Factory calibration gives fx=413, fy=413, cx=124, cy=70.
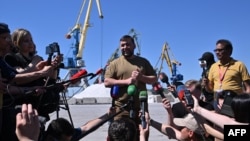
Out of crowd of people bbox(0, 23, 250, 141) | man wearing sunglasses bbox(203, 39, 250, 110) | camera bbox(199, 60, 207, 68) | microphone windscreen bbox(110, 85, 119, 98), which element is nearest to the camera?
crowd of people bbox(0, 23, 250, 141)

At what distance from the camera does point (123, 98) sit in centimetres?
515

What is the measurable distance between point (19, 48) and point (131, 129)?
166 centimetres

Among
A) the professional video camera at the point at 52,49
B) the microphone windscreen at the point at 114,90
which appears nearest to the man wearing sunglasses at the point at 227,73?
the microphone windscreen at the point at 114,90

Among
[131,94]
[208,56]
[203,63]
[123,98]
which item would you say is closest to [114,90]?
[123,98]

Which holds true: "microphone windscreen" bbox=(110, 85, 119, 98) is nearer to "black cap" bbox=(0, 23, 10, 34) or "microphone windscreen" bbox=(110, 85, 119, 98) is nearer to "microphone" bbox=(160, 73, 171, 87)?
"microphone" bbox=(160, 73, 171, 87)

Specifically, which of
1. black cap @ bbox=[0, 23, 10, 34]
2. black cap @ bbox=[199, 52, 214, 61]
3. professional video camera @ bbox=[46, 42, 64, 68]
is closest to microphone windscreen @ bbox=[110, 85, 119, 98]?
professional video camera @ bbox=[46, 42, 64, 68]

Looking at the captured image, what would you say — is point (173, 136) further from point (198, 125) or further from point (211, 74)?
point (211, 74)

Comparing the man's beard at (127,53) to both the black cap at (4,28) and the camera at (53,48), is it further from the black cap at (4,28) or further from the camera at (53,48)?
the black cap at (4,28)

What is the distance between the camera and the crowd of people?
3.01 m

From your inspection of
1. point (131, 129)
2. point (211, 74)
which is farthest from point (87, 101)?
point (131, 129)

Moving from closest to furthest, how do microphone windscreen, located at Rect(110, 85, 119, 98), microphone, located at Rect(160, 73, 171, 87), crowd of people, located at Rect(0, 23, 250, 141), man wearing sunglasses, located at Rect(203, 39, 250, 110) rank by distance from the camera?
1. crowd of people, located at Rect(0, 23, 250, 141)
2. microphone, located at Rect(160, 73, 171, 87)
3. microphone windscreen, located at Rect(110, 85, 119, 98)
4. man wearing sunglasses, located at Rect(203, 39, 250, 110)

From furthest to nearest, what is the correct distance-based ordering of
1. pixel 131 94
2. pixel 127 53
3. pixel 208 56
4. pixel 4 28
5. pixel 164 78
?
pixel 208 56
pixel 127 53
pixel 131 94
pixel 164 78
pixel 4 28

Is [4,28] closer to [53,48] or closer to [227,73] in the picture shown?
[53,48]

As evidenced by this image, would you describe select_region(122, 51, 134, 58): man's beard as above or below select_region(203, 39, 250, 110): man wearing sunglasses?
above
